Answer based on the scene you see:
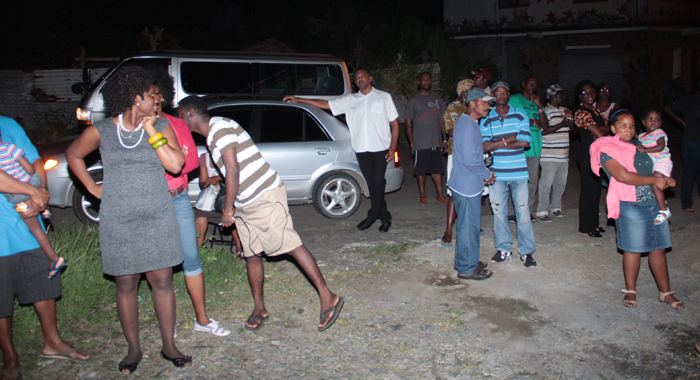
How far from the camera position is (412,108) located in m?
8.04

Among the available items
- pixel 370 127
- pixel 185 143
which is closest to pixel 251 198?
pixel 185 143

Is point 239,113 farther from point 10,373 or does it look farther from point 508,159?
point 10,373

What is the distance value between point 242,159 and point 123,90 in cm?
96

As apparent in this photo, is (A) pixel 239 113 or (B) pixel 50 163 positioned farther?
(A) pixel 239 113

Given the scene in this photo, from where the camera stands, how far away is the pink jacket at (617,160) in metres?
4.39

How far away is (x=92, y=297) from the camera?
4391 millimetres

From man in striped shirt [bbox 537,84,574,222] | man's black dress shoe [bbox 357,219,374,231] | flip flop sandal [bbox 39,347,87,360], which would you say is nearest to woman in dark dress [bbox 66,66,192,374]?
flip flop sandal [bbox 39,347,87,360]

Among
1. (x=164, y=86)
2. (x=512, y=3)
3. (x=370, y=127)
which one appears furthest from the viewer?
(x=512, y=3)

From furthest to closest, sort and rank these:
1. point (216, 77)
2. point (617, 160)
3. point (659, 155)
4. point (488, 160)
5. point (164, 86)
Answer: point (216, 77) → point (488, 160) → point (659, 155) → point (617, 160) → point (164, 86)

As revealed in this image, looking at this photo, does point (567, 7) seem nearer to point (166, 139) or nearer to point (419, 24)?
point (419, 24)

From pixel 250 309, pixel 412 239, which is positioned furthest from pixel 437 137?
pixel 250 309

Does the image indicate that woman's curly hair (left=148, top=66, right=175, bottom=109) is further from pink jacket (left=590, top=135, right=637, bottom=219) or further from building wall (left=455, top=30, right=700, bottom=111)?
building wall (left=455, top=30, right=700, bottom=111)

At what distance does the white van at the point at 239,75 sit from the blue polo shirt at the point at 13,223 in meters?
4.68

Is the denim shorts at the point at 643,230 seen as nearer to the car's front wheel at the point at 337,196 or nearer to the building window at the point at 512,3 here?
the car's front wheel at the point at 337,196
